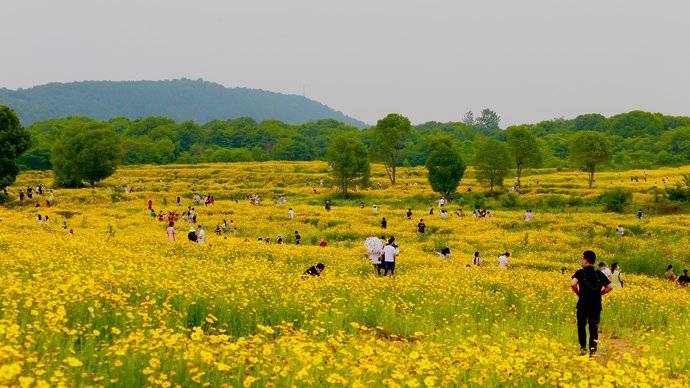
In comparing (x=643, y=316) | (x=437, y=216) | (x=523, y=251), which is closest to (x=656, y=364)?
(x=643, y=316)

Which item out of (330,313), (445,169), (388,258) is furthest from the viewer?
(445,169)

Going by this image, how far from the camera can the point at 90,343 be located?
7.73 m

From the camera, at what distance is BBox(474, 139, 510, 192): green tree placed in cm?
8162

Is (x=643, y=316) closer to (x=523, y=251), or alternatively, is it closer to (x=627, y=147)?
(x=523, y=251)

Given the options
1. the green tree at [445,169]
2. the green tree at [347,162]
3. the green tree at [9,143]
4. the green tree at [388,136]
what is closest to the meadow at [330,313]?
the green tree at [9,143]

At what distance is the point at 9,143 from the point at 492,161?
58.4m

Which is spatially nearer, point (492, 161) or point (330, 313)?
point (330, 313)

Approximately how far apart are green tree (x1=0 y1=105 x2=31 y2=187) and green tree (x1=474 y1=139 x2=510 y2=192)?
184ft

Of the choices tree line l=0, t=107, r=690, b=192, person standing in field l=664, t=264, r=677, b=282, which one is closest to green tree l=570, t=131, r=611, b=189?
tree line l=0, t=107, r=690, b=192

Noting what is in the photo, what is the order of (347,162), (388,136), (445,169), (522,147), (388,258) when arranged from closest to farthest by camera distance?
1. (388,258)
2. (445,169)
3. (347,162)
4. (522,147)
5. (388,136)

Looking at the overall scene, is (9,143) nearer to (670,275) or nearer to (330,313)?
(330,313)

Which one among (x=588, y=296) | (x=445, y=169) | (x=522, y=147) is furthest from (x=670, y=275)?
(x=522, y=147)

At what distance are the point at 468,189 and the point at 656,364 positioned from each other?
257 feet

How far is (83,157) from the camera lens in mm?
80562
